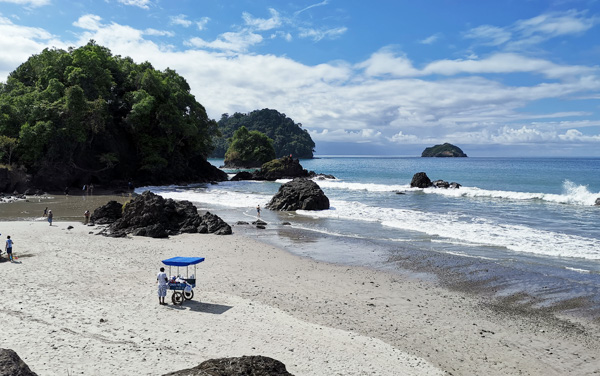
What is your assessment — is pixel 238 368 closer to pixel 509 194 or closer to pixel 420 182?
pixel 509 194

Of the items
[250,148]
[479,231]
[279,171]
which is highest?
[250,148]

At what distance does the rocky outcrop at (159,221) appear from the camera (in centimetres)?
2258

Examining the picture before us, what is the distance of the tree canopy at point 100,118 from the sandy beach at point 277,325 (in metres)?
36.7

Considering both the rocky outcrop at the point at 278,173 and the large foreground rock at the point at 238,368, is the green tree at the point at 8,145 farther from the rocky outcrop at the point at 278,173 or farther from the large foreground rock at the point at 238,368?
the large foreground rock at the point at 238,368

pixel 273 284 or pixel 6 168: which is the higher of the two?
pixel 6 168

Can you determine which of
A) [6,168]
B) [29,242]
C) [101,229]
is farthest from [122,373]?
[6,168]

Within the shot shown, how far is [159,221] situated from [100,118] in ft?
107

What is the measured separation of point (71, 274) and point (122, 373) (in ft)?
27.7

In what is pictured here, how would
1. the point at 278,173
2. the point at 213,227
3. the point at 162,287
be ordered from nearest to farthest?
the point at 162,287 < the point at 213,227 < the point at 278,173

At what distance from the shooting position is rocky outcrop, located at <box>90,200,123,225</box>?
1009 inches

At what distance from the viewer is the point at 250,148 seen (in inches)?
4670

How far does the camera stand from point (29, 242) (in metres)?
19.4

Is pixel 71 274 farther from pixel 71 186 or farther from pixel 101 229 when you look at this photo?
pixel 71 186

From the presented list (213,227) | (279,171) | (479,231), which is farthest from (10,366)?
(279,171)
